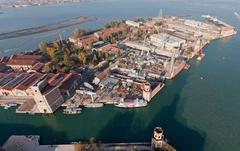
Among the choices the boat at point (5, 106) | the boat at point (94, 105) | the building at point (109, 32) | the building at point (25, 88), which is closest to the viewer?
the boat at point (94, 105)

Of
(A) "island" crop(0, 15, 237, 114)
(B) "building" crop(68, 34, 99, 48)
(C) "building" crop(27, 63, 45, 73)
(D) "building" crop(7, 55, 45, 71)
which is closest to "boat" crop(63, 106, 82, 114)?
(A) "island" crop(0, 15, 237, 114)

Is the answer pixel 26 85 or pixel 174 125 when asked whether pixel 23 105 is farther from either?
pixel 174 125

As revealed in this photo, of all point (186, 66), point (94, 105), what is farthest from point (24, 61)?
point (186, 66)

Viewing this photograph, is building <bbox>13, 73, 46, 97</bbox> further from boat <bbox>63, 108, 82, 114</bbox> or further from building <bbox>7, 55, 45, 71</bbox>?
building <bbox>7, 55, 45, 71</bbox>

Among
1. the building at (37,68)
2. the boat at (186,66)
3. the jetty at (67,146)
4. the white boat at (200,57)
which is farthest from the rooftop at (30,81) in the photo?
the white boat at (200,57)

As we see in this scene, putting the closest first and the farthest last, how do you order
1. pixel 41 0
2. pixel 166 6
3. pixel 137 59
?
pixel 137 59, pixel 166 6, pixel 41 0

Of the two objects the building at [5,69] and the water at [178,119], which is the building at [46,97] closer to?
the water at [178,119]

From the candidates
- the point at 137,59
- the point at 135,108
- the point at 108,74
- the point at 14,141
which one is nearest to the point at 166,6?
the point at 137,59
